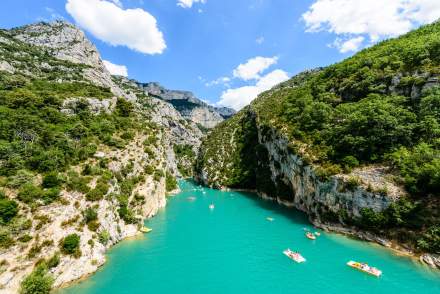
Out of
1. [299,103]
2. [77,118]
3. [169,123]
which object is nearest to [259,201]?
[299,103]

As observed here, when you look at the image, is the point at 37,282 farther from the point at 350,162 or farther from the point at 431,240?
the point at 350,162

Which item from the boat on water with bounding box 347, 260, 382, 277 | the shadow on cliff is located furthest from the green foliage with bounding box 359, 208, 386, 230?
the shadow on cliff

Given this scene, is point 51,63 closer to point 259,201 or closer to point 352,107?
point 259,201

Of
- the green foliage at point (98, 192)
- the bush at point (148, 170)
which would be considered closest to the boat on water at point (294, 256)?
the green foliage at point (98, 192)

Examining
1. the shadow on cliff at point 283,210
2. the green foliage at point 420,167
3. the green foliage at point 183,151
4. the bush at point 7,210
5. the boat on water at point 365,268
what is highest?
the green foliage at point 183,151

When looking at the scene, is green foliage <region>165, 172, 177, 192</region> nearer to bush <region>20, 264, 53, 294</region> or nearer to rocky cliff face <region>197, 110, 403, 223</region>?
rocky cliff face <region>197, 110, 403, 223</region>

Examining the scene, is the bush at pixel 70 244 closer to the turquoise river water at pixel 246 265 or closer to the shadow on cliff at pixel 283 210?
the turquoise river water at pixel 246 265
